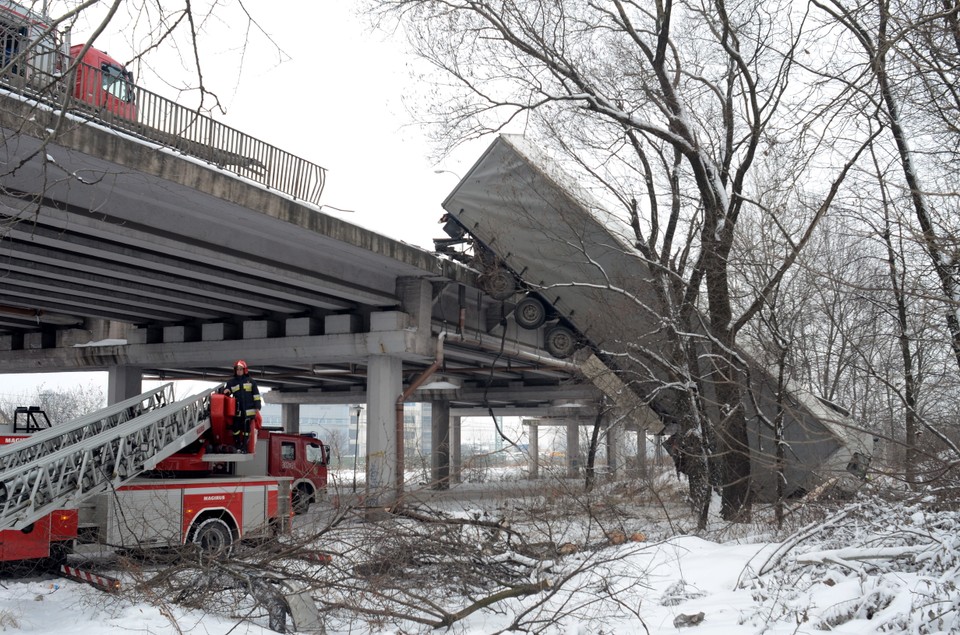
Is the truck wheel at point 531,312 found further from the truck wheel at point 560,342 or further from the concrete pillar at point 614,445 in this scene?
the concrete pillar at point 614,445

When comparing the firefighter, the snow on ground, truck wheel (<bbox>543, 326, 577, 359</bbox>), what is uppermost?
truck wheel (<bbox>543, 326, 577, 359</bbox>)

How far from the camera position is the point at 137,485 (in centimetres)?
1097

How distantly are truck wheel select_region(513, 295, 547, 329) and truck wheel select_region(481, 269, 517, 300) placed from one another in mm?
1052

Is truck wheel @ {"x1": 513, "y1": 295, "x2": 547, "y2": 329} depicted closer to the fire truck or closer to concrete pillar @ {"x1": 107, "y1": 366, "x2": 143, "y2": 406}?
the fire truck

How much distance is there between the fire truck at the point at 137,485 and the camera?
9578 millimetres

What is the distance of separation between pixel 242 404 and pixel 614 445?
41.7 ft

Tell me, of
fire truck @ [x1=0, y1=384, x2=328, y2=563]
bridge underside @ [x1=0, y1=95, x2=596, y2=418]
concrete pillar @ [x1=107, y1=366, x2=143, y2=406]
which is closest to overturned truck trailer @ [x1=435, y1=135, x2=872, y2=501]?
bridge underside @ [x1=0, y1=95, x2=596, y2=418]

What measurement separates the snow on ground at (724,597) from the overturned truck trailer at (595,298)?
482 centimetres

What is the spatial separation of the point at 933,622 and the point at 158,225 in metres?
13.9

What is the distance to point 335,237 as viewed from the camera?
17547 millimetres

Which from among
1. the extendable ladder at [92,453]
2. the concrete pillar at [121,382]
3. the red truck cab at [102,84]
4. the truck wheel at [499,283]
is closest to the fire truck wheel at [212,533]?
the extendable ladder at [92,453]

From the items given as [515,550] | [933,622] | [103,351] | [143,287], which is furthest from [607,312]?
[103,351]

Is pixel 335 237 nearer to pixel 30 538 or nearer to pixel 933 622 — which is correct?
pixel 30 538

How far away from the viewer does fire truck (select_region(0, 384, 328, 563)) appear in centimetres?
958
